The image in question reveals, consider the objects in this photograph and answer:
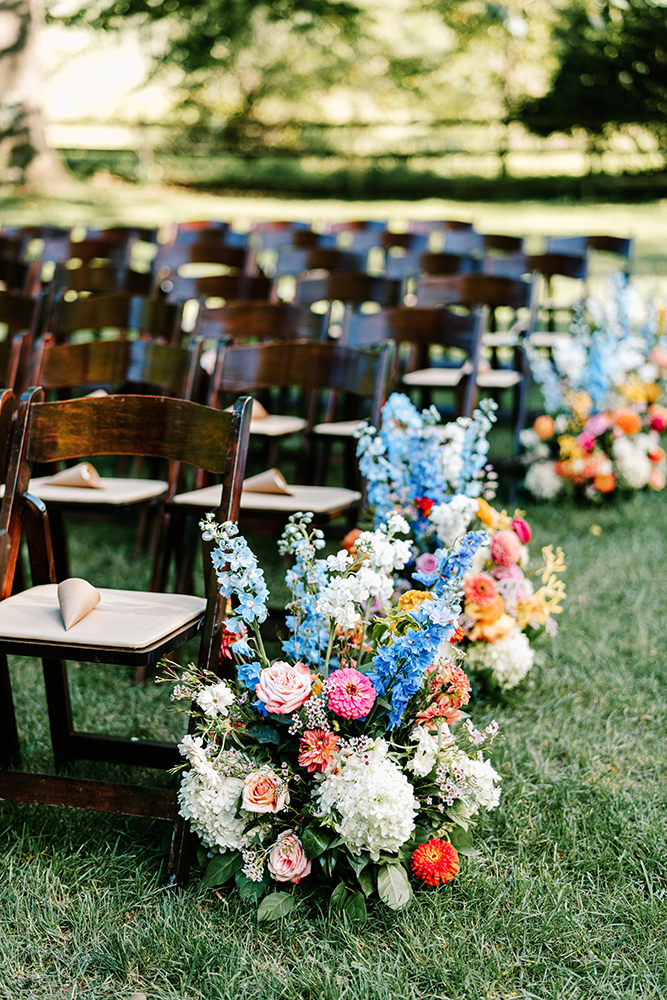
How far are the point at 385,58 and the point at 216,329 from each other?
23370mm

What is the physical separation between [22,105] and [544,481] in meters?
11.2

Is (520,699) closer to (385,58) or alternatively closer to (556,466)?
(556,466)

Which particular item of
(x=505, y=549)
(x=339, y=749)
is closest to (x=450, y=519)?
(x=505, y=549)

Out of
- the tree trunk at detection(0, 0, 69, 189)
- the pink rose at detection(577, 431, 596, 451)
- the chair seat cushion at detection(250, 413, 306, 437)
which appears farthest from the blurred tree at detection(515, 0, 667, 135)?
the chair seat cushion at detection(250, 413, 306, 437)

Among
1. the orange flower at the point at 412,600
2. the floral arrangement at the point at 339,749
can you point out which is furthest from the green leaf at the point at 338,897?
the orange flower at the point at 412,600

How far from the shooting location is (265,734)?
83.9 inches

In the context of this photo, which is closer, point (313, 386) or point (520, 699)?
point (520, 699)

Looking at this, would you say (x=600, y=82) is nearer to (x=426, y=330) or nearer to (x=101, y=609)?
(x=426, y=330)

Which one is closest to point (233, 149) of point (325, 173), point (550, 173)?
point (325, 173)

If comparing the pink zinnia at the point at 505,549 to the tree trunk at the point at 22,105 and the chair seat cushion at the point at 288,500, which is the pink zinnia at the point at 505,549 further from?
the tree trunk at the point at 22,105

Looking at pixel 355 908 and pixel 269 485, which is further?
pixel 269 485

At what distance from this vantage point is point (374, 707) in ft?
7.12

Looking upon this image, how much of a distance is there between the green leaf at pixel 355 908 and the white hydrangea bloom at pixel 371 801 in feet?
0.30

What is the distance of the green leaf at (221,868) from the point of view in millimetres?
2076
